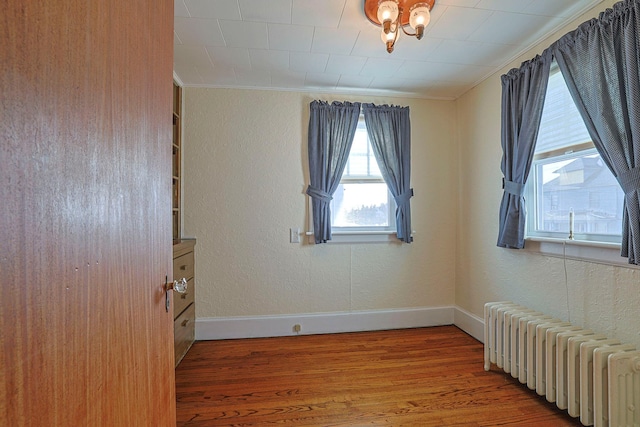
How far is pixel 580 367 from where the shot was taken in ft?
4.84

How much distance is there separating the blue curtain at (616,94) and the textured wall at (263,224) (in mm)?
1448

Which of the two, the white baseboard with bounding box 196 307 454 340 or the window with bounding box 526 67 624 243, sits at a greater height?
the window with bounding box 526 67 624 243

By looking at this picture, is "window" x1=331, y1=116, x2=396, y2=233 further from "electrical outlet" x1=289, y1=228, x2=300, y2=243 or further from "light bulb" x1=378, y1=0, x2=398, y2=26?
"light bulb" x1=378, y1=0, x2=398, y2=26

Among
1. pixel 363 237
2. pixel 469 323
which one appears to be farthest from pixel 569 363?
pixel 363 237

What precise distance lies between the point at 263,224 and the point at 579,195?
2.50m

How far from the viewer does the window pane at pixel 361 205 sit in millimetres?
2891

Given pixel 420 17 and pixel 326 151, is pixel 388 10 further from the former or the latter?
pixel 326 151

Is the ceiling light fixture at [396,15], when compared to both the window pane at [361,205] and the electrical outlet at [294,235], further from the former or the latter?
the electrical outlet at [294,235]

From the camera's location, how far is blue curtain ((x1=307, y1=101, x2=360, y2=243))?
2.73 meters

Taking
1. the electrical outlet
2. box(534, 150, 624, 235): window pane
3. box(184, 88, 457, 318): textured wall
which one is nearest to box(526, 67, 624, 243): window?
box(534, 150, 624, 235): window pane

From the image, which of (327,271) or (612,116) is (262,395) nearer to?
(327,271)

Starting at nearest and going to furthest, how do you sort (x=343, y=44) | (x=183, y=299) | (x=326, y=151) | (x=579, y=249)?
1. (x=579, y=249)
2. (x=343, y=44)
3. (x=183, y=299)
4. (x=326, y=151)

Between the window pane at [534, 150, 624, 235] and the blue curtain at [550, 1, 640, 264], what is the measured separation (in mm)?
187

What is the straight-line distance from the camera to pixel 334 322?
2809 mm
